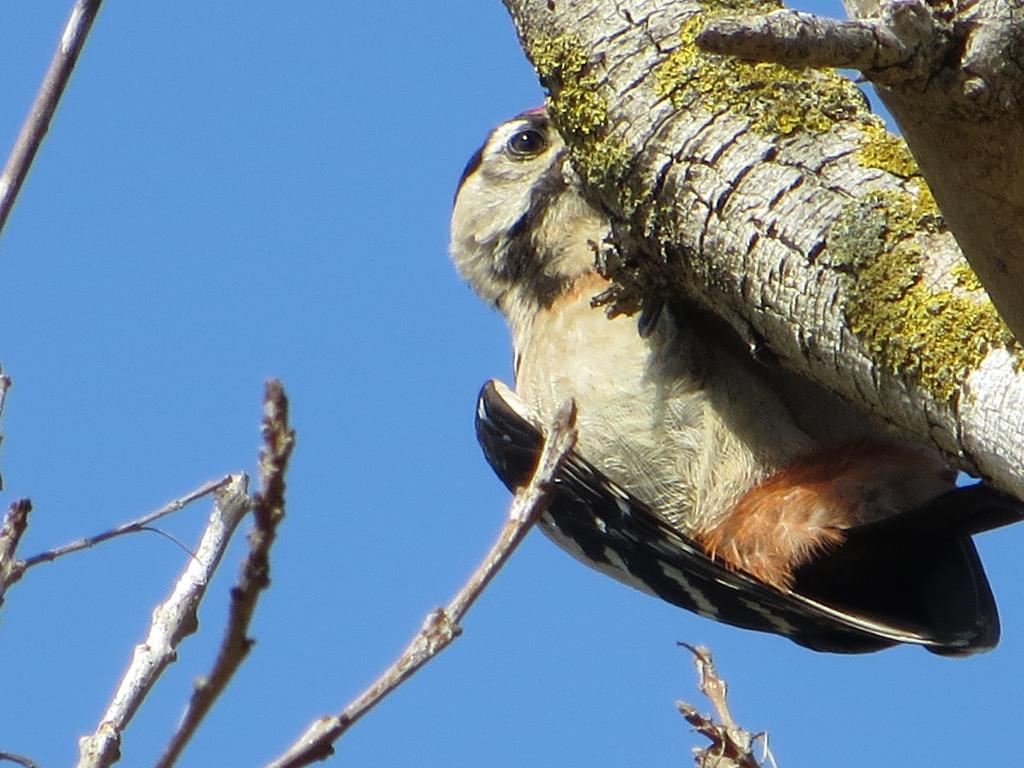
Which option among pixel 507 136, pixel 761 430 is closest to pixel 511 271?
pixel 507 136

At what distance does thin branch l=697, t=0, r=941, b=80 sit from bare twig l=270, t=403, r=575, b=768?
0.51 metres

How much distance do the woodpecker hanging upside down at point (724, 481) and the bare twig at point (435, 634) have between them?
225 centimetres

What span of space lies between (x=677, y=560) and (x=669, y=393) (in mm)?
470

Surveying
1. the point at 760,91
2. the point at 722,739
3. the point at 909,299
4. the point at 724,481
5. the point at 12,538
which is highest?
the point at 760,91

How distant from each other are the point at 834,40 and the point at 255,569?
921 mm

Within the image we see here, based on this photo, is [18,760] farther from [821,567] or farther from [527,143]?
[527,143]

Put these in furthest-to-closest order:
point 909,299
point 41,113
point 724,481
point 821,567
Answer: point 724,481 → point 821,567 → point 909,299 → point 41,113

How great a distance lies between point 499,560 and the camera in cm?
160

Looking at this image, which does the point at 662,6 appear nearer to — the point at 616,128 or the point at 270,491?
the point at 616,128

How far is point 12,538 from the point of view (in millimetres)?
1801

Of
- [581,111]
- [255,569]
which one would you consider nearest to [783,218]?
[581,111]

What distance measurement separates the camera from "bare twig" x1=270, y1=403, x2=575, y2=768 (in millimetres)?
1451

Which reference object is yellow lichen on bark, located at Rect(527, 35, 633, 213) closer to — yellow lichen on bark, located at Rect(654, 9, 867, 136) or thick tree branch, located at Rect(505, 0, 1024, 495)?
thick tree branch, located at Rect(505, 0, 1024, 495)

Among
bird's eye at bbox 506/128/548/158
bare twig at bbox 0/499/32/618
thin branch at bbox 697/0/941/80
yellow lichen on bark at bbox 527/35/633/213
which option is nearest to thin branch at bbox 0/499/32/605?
bare twig at bbox 0/499/32/618
